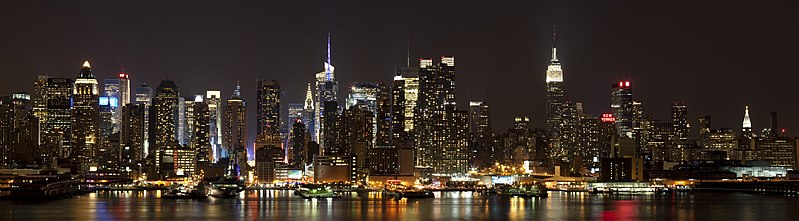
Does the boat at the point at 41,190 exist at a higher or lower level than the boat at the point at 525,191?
higher

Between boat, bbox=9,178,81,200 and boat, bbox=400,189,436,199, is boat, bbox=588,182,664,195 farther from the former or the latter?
boat, bbox=9,178,81,200

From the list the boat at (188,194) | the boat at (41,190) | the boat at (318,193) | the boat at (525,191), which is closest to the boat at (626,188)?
the boat at (525,191)

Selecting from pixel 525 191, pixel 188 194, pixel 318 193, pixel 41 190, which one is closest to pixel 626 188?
pixel 525 191

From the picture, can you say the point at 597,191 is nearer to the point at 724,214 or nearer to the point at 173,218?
the point at 724,214

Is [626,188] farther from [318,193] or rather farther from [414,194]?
[318,193]

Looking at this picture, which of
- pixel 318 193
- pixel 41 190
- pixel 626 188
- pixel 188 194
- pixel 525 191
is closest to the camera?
pixel 41 190

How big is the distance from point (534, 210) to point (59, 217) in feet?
139

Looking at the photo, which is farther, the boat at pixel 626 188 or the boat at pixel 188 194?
the boat at pixel 626 188

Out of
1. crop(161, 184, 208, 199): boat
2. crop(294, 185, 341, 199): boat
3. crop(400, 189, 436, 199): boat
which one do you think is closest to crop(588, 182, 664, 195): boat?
crop(400, 189, 436, 199): boat

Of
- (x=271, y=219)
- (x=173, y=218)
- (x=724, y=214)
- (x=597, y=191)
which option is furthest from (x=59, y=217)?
(x=597, y=191)

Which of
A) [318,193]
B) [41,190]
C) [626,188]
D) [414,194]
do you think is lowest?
[626,188]

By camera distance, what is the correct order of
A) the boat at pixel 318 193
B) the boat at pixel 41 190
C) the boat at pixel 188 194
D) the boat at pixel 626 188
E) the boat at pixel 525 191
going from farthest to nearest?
the boat at pixel 626 188
the boat at pixel 525 191
the boat at pixel 318 193
the boat at pixel 188 194
the boat at pixel 41 190

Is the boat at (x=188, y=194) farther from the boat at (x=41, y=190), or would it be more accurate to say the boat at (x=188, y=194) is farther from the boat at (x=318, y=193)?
the boat at (x=318, y=193)

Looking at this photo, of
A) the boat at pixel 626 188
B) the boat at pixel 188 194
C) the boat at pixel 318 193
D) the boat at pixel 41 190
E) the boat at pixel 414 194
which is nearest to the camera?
the boat at pixel 41 190
